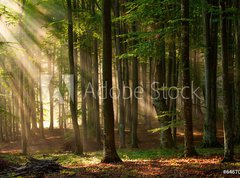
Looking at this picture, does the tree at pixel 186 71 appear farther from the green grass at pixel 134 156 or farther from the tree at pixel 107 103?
the tree at pixel 107 103

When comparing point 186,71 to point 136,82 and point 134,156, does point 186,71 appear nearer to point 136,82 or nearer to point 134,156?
point 134,156

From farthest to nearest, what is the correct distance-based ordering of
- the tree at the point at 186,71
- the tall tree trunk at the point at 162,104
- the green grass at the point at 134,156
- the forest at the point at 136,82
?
the tall tree trunk at the point at 162,104 < the green grass at the point at 134,156 < the tree at the point at 186,71 < the forest at the point at 136,82

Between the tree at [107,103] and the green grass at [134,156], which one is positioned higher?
the tree at [107,103]

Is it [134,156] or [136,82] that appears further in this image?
[136,82]

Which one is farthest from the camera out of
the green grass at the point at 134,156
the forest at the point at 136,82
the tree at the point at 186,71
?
the green grass at the point at 134,156

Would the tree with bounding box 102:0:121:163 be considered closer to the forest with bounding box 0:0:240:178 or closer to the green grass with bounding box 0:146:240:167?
the forest with bounding box 0:0:240:178

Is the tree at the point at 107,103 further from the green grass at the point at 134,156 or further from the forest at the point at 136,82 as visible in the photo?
the green grass at the point at 134,156

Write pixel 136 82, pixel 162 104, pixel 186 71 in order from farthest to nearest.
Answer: pixel 136 82 < pixel 162 104 < pixel 186 71

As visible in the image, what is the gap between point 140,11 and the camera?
50.9 feet

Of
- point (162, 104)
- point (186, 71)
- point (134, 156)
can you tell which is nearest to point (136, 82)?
point (162, 104)

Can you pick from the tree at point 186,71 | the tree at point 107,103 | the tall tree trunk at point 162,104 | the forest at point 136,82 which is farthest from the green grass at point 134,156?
the tree at point 186,71

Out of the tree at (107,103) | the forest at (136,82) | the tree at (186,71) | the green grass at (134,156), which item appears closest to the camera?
the forest at (136,82)

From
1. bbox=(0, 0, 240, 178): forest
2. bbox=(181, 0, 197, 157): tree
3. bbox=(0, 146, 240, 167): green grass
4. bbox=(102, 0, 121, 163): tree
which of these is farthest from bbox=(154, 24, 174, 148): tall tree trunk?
bbox=(102, 0, 121, 163): tree

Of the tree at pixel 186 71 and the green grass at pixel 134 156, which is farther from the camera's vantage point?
the green grass at pixel 134 156
